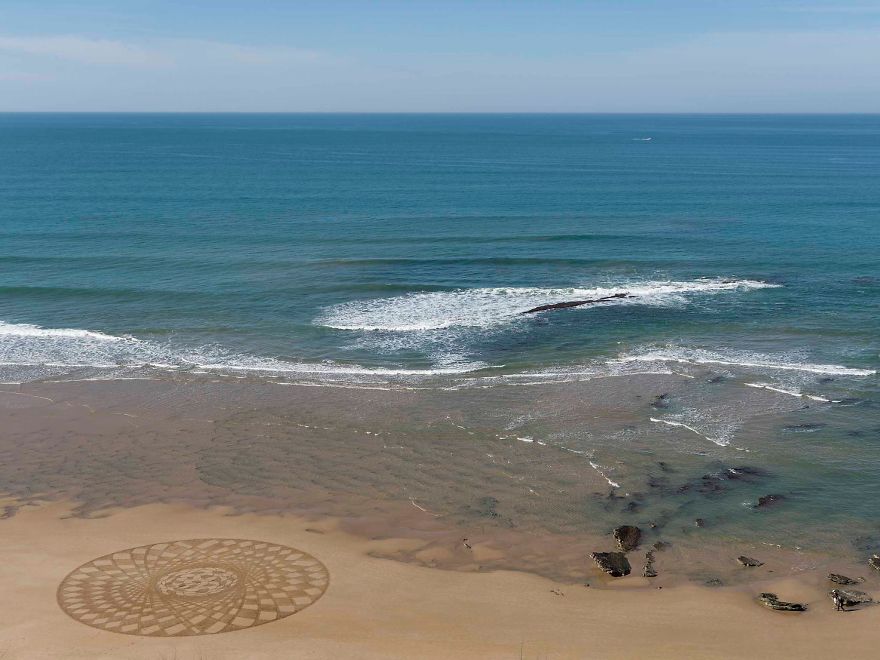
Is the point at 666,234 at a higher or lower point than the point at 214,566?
higher

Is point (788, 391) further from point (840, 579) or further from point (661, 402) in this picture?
point (840, 579)

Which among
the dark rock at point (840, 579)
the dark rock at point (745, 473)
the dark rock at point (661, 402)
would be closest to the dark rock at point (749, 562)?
the dark rock at point (840, 579)

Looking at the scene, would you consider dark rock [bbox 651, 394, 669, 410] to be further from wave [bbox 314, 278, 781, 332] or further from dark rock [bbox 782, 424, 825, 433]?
wave [bbox 314, 278, 781, 332]

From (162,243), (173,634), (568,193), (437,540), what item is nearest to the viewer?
(173,634)

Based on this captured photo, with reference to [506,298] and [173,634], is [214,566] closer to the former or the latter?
[173,634]

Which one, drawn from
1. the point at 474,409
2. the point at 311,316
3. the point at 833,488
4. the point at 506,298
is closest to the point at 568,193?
the point at 506,298
